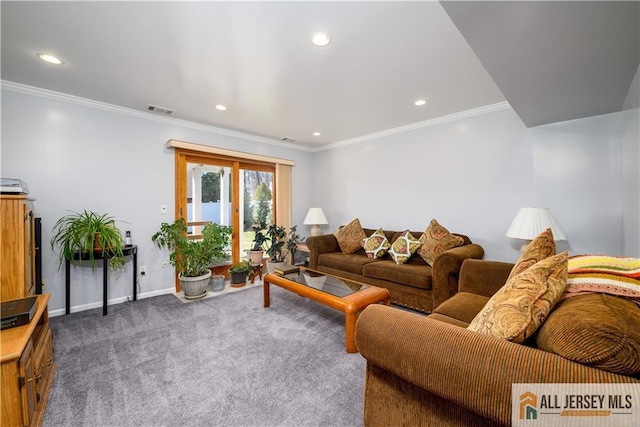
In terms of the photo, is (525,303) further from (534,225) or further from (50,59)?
(50,59)

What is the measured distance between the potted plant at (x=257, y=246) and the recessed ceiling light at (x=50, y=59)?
296 cm

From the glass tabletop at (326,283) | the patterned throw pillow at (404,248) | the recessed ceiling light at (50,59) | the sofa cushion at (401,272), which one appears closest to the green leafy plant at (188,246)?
the glass tabletop at (326,283)

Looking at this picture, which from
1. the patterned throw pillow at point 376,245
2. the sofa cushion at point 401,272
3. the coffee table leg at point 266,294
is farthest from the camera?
the patterned throw pillow at point 376,245

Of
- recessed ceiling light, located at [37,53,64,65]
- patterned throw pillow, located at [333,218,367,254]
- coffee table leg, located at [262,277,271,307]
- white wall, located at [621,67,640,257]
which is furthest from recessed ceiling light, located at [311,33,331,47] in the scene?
patterned throw pillow, located at [333,218,367,254]

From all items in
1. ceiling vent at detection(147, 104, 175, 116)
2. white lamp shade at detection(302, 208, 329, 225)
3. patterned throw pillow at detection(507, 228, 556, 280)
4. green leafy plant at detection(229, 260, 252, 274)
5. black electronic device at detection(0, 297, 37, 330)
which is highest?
ceiling vent at detection(147, 104, 175, 116)

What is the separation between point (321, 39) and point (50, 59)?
7.41 feet

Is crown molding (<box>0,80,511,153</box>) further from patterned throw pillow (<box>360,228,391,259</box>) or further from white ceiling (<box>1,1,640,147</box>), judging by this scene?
patterned throw pillow (<box>360,228,391,259</box>)

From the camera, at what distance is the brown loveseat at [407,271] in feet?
8.59

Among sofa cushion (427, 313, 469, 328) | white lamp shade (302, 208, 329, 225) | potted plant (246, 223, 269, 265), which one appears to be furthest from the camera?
white lamp shade (302, 208, 329, 225)

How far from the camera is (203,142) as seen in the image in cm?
389

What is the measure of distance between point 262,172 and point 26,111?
2890mm

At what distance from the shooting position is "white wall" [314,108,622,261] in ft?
8.38

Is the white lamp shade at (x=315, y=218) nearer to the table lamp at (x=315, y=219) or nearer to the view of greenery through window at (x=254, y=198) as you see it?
the table lamp at (x=315, y=219)

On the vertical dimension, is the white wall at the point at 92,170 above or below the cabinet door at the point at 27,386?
above
